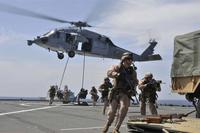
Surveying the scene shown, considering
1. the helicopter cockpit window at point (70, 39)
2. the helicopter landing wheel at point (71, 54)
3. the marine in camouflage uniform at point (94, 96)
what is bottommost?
the marine in camouflage uniform at point (94, 96)

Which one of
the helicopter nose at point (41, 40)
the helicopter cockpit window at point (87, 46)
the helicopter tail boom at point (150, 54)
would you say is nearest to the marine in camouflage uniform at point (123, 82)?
the helicopter nose at point (41, 40)

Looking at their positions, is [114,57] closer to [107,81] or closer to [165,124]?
[107,81]

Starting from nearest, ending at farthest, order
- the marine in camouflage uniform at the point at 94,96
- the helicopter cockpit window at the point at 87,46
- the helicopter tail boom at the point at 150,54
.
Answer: the marine in camouflage uniform at the point at 94,96, the helicopter cockpit window at the point at 87,46, the helicopter tail boom at the point at 150,54

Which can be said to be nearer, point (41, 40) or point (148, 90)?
point (148, 90)

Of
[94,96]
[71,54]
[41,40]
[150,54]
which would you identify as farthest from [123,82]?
[150,54]

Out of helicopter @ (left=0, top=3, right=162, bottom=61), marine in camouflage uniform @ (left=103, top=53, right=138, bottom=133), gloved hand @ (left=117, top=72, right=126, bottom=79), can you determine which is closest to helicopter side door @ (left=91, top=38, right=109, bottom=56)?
helicopter @ (left=0, top=3, right=162, bottom=61)

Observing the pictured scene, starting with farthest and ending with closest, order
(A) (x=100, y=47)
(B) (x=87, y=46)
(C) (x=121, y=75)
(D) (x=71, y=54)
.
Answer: (A) (x=100, y=47)
(B) (x=87, y=46)
(D) (x=71, y=54)
(C) (x=121, y=75)

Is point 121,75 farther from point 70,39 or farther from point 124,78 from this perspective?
point 70,39

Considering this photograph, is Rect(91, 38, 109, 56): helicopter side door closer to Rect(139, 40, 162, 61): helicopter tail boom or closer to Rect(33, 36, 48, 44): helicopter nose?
Rect(33, 36, 48, 44): helicopter nose

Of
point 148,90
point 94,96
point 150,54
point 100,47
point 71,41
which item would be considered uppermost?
point 150,54

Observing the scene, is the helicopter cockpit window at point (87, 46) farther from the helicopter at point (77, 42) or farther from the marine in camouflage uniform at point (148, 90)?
the marine in camouflage uniform at point (148, 90)

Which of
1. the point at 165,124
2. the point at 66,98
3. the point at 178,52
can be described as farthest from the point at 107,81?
the point at 66,98

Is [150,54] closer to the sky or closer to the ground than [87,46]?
closer to the sky

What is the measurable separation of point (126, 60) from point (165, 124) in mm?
1657
